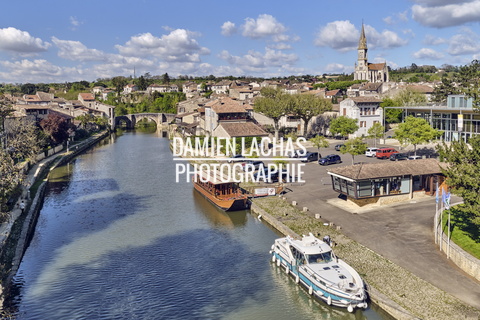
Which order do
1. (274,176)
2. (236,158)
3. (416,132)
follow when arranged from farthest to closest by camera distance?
(236,158) < (416,132) < (274,176)

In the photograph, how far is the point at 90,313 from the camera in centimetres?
1988

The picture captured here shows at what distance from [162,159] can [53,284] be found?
4430cm

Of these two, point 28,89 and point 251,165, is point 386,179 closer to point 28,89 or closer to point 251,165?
point 251,165

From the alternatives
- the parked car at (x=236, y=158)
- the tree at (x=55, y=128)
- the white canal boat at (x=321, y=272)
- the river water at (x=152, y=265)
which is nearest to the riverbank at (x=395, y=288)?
the white canal boat at (x=321, y=272)

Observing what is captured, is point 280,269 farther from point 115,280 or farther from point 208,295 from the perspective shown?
point 115,280

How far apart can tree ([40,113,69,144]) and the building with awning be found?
52829 millimetres

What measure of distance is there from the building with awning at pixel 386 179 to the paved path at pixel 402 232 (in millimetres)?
1165

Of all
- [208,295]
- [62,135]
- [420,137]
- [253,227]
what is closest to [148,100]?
[62,135]

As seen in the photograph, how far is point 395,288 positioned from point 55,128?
2523 inches

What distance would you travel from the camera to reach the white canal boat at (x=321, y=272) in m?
19.2

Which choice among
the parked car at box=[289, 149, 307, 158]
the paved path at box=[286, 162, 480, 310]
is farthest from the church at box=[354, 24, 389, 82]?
the paved path at box=[286, 162, 480, 310]

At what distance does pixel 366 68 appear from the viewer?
160625 millimetres

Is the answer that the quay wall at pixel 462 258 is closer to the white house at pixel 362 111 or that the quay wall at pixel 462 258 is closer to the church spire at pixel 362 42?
the white house at pixel 362 111

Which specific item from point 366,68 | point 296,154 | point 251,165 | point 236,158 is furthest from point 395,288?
point 366,68
